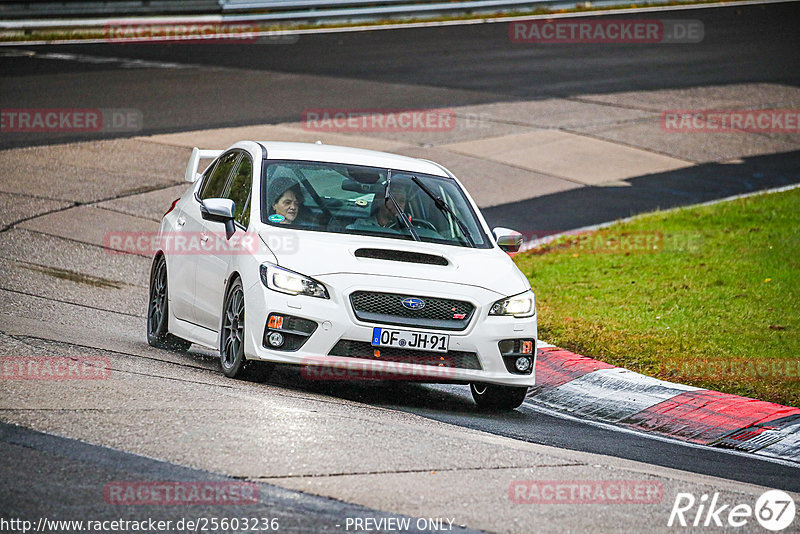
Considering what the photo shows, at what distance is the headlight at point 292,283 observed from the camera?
8.19 meters

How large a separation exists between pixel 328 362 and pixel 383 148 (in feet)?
38.8

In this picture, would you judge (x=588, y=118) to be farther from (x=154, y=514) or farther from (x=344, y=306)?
(x=154, y=514)

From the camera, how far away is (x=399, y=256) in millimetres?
8562

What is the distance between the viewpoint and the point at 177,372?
28.3 ft

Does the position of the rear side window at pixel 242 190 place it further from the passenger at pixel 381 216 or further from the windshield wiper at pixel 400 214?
the windshield wiper at pixel 400 214

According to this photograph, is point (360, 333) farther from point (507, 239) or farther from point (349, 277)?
point (507, 239)

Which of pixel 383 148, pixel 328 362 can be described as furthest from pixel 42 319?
pixel 383 148

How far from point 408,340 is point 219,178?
2771mm

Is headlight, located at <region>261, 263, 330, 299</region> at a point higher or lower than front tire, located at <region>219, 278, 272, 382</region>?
higher
